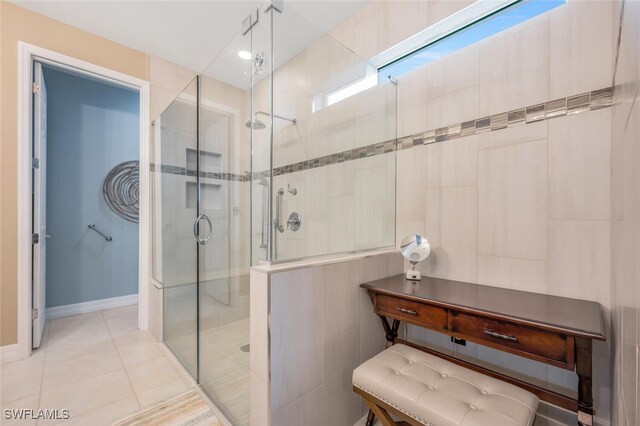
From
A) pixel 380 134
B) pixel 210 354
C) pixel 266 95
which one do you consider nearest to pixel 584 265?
pixel 380 134

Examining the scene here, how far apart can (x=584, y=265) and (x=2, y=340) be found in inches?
157

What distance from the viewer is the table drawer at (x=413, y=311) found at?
1.24m

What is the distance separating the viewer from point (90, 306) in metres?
3.37

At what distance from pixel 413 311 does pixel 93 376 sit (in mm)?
2334

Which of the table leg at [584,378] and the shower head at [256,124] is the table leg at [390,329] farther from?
the shower head at [256,124]

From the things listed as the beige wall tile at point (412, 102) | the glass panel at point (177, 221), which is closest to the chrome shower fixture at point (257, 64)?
the glass panel at point (177, 221)

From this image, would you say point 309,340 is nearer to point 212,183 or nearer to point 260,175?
point 260,175

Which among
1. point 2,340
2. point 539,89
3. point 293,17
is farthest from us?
point 2,340

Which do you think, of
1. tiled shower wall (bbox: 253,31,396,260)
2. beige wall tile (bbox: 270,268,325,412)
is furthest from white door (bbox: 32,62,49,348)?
beige wall tile (bbox: 270,268,325,412)

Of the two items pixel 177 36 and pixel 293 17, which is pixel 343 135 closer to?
pixel 293 17

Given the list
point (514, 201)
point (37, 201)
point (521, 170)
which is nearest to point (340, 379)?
point (514, 201)

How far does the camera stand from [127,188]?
12.0ft

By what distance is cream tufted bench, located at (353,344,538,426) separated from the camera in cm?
95

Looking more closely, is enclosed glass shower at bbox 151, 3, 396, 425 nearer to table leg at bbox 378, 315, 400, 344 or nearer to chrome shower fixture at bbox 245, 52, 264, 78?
chrome shower fixture at bbox 245, 52, 264, 78
